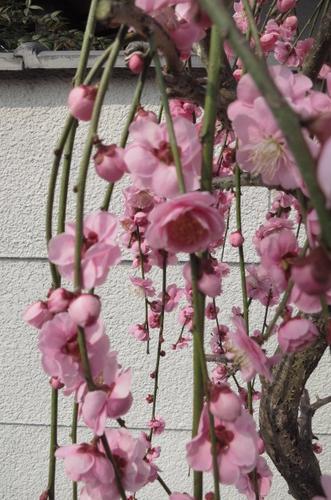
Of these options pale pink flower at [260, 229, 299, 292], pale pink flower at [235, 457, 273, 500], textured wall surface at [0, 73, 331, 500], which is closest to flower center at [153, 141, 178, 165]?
pale pink flower at [260, 229, 299, 292]

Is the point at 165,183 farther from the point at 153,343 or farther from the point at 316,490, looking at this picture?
the point at 153,343

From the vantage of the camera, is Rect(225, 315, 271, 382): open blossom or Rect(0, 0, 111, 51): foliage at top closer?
Rect(225, 315, 271, 382): open blossom

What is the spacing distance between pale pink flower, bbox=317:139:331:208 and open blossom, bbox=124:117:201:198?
171 mm

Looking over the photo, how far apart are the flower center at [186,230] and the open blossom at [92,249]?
0.05m

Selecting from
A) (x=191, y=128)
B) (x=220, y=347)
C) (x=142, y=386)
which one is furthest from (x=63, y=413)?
(x=191, y=128)

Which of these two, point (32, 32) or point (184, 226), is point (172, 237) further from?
point (32, 32)

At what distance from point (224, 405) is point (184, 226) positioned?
13cm

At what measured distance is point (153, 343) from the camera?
1.67 m

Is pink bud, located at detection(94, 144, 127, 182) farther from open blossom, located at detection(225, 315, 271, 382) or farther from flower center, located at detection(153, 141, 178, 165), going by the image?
open blossom, located at detection(225, 315, 271, 382)

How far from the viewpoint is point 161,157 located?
1.46 feet

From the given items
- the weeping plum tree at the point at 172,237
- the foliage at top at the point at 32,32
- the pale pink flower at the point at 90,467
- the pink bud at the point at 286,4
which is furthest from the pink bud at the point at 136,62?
the foliage at top at the point at 32,32

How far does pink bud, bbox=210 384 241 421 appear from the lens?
1.28 feet

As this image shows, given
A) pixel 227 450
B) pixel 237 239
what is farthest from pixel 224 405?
pixel 237 239

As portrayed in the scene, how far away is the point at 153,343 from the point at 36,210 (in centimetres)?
50
